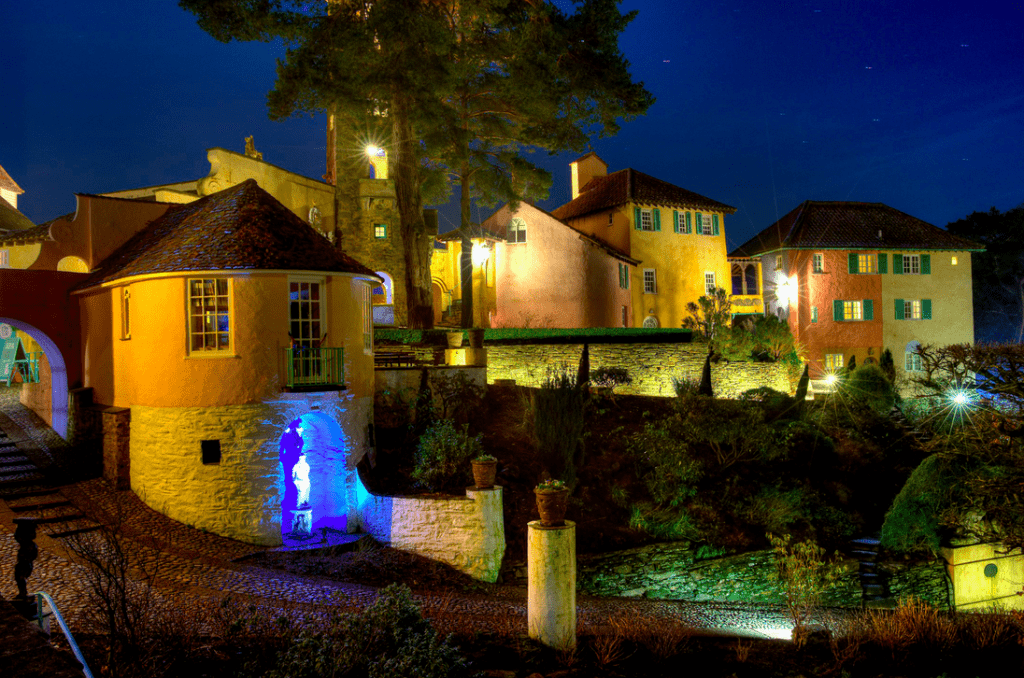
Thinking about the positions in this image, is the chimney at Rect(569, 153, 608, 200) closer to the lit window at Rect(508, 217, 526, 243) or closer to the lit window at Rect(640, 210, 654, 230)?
the lit window at Rect(640, 210, 654, 230)

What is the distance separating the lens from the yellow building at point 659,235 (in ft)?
103

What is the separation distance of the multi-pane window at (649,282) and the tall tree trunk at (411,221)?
12724mm

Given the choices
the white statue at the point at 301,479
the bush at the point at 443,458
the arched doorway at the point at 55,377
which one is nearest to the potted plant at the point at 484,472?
the bush at the point at 443,458

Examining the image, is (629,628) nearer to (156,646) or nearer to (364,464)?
(156,646)

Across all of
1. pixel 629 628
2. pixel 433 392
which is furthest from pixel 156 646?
pixel 433 392

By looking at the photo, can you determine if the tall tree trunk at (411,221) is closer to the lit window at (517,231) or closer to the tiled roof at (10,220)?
the lit window at (517,231)

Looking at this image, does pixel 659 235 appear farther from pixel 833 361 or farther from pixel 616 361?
pixel 616 361

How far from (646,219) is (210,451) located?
23.5m

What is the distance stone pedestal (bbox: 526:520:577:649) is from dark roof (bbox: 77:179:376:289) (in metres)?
7.90

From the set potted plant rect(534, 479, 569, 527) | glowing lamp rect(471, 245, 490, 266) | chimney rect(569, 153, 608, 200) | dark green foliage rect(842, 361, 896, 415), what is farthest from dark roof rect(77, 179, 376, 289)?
chimney rect(569, 153, 608, 200)

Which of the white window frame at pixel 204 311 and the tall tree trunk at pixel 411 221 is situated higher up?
the tall tree trunk at pixel 411 221

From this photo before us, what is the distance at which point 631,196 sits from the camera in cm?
3091

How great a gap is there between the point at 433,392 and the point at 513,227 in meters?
14.6

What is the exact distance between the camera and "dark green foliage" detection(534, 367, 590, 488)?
15570 mm
